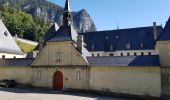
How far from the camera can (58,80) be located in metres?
35.7

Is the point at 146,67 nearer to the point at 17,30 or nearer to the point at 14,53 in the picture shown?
the point at 14,53

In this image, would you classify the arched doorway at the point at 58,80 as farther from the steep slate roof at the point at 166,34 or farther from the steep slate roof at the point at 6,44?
the steep slate roof at the point at 6,44

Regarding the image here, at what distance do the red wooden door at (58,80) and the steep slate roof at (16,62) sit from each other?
16.5ft

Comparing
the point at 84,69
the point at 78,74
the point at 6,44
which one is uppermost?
the point at 6,44

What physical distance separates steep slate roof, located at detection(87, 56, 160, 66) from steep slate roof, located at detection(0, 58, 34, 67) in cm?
1011

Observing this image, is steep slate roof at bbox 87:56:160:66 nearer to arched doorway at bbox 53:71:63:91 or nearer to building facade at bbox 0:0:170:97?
building facade at bbox 0:0:170:97

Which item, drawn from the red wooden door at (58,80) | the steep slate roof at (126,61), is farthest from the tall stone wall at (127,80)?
the red wooden door at (58,80)

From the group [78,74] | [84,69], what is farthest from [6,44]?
[84,69]

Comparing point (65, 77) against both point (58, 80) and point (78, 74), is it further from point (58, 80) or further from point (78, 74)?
point (78, 74)

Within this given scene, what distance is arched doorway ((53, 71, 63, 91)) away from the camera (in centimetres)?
3553

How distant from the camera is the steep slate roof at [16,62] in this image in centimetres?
3875

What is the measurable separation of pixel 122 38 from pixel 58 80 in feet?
116

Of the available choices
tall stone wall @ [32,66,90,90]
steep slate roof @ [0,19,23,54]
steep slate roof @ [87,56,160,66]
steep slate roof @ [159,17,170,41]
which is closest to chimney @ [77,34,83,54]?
steep slate roof @ [87,56,160,66]

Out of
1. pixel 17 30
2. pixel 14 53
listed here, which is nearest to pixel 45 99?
pixel 14 53
